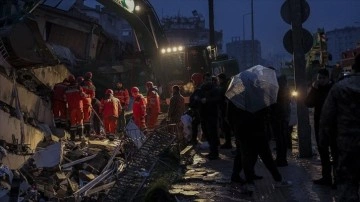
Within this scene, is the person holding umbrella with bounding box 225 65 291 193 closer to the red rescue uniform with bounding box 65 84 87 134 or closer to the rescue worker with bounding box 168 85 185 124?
the rescue worker with bounding box 168 85 185 124

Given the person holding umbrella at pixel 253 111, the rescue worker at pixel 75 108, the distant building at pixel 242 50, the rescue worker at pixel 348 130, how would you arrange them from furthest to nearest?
the distant building at pixel 242 50, the rescue worker at pixel 75 108, the person holding umbrella at pixel 253 111, the rescue worker at pixel 348 130

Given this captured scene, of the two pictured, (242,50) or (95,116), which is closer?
(95,116)

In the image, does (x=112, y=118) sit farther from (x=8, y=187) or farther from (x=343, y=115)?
(x=343, y=115)

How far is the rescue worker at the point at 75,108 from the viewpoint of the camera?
44.6 feet

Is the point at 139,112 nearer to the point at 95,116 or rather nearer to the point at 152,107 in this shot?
the point at 152,107

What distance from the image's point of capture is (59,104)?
14016 mm

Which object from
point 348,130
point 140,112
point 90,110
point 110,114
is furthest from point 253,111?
point 90,110

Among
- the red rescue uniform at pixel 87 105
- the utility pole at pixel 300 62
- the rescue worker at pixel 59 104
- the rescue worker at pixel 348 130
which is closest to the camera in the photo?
the rescue worker at pixel 348 130

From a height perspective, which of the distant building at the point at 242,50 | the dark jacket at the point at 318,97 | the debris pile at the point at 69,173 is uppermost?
the distant building at the point at 242,50

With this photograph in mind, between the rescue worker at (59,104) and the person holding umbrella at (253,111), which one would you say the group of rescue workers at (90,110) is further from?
the person holding umbrella at (253,111)

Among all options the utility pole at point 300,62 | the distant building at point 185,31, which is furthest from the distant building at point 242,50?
the utility pole at point 300,62

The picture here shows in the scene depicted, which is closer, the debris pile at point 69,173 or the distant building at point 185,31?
Result: the debris pile at point 69,173

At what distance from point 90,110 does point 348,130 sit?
10847mm

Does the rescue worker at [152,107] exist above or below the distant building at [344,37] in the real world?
below
